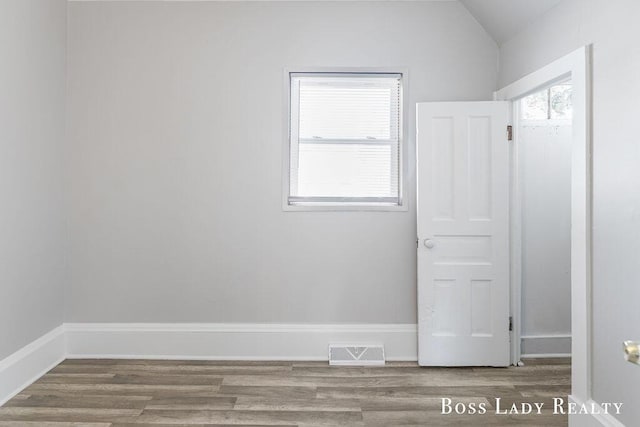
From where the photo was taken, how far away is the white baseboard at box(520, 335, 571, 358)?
11.5 ft

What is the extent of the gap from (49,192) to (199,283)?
1.28 metres

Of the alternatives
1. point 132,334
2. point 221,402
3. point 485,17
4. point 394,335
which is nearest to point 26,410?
point 132,334

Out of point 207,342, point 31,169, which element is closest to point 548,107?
point 207,342

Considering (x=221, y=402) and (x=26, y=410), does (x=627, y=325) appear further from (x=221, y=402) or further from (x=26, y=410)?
(x=26, y=410)

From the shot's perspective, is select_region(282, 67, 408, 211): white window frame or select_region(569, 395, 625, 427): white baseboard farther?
select_region(282, 67, 408, 211): white window frame

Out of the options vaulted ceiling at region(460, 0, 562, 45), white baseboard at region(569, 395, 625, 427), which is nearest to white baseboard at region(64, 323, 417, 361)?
white baseboard at region(569, 395, 625, 427)

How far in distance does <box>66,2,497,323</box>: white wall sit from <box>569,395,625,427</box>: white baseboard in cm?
129

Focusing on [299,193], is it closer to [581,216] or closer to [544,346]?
[581,216]

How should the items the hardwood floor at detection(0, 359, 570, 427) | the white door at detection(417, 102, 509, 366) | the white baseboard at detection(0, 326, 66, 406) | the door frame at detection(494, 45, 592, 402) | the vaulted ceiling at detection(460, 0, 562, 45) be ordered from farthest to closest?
the white door at detection(417, 102, 509, 366) < the vaulted ceiling at detection(460, 0, 562, 45) < the white baseboard at detection(0, 326, 66, 406) < the hardwood floor at detection(0, 359, 570, 427) < the door frame at detection(494, 45, 592, 402)

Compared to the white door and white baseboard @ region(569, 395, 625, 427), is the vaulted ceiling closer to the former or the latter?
the white door

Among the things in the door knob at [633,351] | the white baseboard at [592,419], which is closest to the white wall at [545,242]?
the white baseboard at [592,419]

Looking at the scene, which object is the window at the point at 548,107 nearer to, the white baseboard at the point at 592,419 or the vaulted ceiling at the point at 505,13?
the vaulted ceiling at the point at 505,13

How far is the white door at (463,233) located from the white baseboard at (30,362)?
2722 millimetres

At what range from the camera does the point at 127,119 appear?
3434 mm
